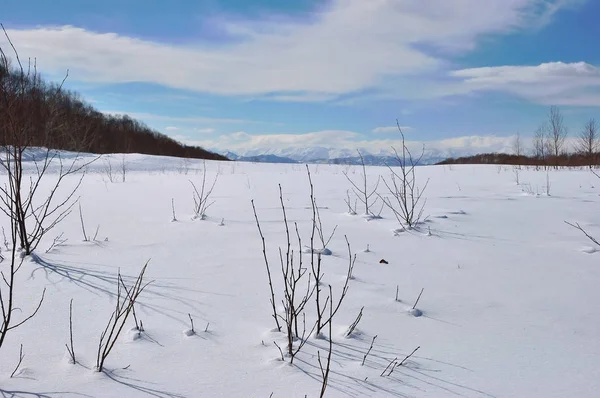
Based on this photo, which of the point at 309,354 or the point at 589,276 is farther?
the point at 589,276

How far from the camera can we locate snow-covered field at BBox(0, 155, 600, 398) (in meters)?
1.46

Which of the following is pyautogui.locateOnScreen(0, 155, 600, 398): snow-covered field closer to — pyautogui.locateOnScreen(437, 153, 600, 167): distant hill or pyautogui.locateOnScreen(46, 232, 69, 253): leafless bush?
pyautogui.locateOnScreen(46, 232, 69, 253): leafless bush

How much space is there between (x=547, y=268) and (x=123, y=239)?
319 cm

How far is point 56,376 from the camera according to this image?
57.5 inches

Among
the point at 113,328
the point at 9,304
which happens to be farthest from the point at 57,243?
the point at 113,328

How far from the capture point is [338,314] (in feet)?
6.73

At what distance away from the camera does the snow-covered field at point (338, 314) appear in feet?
4.79

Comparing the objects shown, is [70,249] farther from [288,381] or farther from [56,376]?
→ [288,381]

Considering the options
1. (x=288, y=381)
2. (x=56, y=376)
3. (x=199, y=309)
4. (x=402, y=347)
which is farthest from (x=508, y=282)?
(x=56, y=376)

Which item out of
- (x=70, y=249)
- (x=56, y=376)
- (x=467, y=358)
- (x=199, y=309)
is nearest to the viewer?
(x=56, y=376)

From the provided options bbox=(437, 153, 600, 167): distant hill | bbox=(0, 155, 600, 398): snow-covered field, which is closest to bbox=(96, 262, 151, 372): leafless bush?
bbox=(0, 155, 600, 398): snow-covered field

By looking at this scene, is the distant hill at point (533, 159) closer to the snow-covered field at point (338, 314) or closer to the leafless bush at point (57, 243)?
the snow-covered field at point (338, 314)

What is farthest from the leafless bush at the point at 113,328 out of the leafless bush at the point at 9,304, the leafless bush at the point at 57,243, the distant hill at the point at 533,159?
the distant hill at the point at 533,159

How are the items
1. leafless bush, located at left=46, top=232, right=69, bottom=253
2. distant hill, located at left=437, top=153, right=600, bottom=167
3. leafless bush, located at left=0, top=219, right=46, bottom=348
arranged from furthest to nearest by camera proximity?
1. distant hill, located at left=437, top=153, right=600, bottom=167
2. leafless bush, located at left=46, top=232, right=69, bottom=253
3. leafless bush, located at left=0, top=219, right=46, bottom=348
